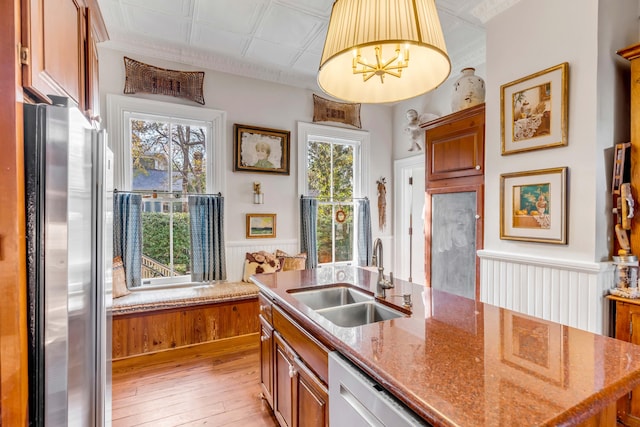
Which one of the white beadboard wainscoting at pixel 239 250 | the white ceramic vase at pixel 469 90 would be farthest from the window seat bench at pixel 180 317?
the white ceramic vase at pixel 469 90

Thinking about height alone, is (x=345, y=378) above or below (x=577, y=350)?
below

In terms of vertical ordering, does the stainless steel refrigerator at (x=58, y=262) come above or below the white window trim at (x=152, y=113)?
below

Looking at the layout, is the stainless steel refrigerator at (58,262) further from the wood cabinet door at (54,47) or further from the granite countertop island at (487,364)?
the granite countertop island at (487,364)

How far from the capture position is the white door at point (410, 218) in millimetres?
4500

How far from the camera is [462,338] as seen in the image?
47.2 inches

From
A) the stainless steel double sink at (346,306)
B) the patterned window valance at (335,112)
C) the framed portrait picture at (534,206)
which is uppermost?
the patterned window valance at (335,112)

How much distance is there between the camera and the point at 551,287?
2.24 m

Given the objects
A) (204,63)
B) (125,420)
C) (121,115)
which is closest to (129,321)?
(125,420)

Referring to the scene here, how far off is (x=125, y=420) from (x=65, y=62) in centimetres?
219

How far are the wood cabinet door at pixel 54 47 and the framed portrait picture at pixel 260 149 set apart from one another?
230cm

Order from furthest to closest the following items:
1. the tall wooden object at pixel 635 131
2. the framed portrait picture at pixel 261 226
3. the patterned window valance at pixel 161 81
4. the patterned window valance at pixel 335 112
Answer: the patterned window valance at pixel 335 112 → the framed portrait picture at pixel 261 226 → the patterned window valance at pixel 161 81 → the tall wooden object at pixel 635 131

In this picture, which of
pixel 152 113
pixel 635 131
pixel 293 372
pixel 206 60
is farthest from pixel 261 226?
pixel 635 131

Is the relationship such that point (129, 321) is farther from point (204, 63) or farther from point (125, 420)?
point (204, 63)

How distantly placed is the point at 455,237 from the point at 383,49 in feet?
6.24
